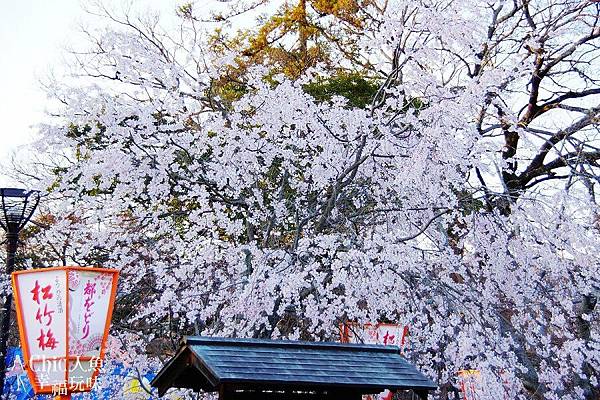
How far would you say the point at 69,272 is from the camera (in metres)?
5.25

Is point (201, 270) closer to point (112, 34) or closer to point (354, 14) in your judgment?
point (112, 34)

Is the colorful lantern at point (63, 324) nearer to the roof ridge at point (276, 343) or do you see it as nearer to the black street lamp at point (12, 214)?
the roof ridge at point (276, 343)

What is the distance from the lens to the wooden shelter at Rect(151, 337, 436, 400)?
4.12m

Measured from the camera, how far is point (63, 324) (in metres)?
5.14

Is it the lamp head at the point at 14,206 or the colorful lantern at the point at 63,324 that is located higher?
the lamp head at the point at 14,206

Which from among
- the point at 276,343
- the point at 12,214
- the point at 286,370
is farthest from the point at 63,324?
the point at 12,214

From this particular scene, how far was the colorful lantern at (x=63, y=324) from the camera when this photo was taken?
5.03 m

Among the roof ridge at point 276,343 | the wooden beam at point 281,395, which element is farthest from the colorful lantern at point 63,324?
the wooden beam at point 281,395

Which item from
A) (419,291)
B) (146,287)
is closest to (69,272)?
(146,287)

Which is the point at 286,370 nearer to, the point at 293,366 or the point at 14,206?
the point at 293,366

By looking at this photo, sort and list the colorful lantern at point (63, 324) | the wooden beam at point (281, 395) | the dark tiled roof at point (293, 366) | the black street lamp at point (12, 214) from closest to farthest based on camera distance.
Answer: the dark tiled roof at point (293, 366), the wooden beam at point (281, 395), the colorful lantern at point (63, 324), the black street lamp at point (12, 214)

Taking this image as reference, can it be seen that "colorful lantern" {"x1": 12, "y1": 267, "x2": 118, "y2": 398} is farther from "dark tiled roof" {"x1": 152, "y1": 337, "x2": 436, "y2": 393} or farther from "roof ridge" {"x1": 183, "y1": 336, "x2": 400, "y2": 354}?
"roof ridge" {"x1": 183, "y1": 336, "x2": 400, "y2": 354}

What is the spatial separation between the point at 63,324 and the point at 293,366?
5.94ft

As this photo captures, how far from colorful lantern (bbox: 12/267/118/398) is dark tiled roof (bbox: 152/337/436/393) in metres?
0.77
